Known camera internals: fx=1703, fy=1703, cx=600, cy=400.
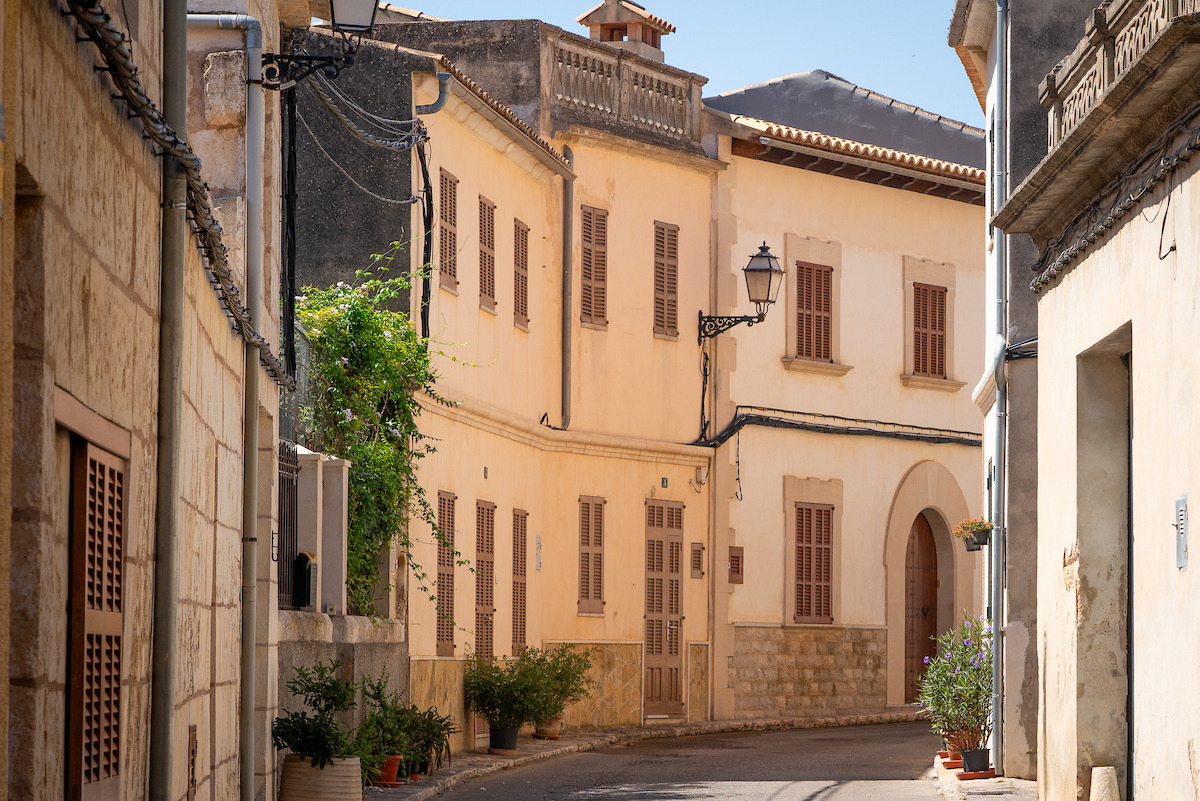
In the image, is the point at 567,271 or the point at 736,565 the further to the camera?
the point at 736,565

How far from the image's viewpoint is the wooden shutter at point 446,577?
17.7 metres

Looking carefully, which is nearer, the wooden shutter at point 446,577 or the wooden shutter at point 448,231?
the wooden shutter at point 446,577

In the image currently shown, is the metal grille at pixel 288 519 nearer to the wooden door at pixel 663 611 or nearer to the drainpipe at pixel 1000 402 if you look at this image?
the drainpipe at pixel 1000 402

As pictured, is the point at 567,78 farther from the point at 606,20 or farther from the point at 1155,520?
the point at 1155,520

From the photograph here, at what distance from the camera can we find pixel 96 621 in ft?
17.4

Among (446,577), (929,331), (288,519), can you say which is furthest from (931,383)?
(288,519)

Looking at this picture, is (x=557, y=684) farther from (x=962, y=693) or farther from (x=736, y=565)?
(x=962, y=693)

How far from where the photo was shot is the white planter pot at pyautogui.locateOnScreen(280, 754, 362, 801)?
11570 mm

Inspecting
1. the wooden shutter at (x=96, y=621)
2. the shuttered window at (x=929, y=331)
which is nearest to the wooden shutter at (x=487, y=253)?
the shuttered window at (x=929, y=331)

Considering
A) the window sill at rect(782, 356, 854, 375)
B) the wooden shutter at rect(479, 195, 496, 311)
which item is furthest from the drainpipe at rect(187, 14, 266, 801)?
the window sill at rect(782, 356, 854, 375)

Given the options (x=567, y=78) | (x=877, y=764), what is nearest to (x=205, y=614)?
(x=877, y=764)

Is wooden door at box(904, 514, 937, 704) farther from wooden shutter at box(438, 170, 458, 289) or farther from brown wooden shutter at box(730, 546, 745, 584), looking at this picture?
wooden shutter at box(438, 170, 458, 289)

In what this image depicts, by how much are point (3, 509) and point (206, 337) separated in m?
3.83

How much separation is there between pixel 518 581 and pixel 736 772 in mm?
5150
